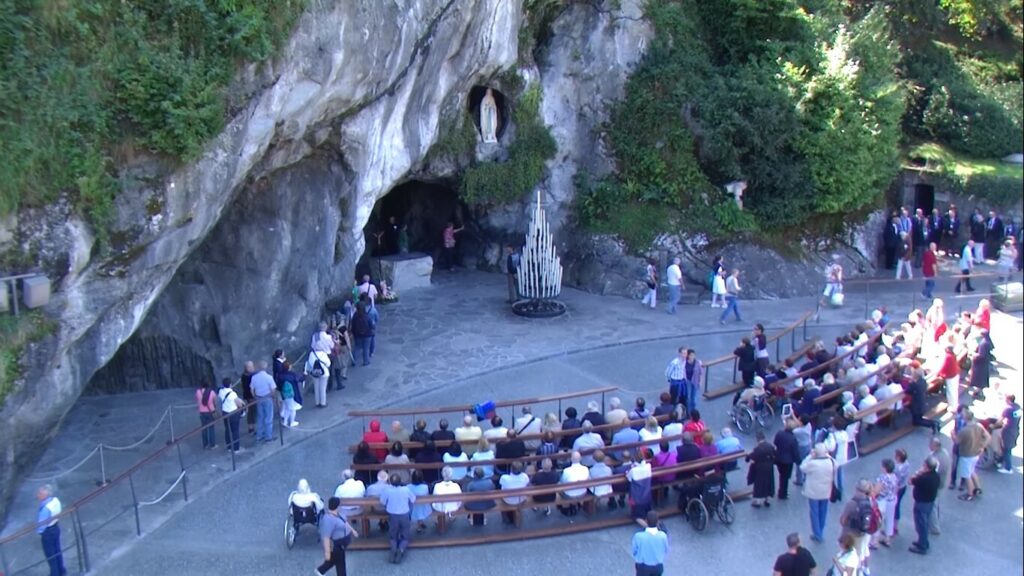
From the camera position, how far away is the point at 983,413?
16.8 m

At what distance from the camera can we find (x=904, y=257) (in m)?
25.2

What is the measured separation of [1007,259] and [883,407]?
12566 millimetres

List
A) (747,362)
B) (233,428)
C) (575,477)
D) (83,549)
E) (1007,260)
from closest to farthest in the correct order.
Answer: (83,549) < (575,477) < (233,428) < (747,362) < (1007,260)

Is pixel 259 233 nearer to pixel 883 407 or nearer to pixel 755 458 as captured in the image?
pixel 755 458

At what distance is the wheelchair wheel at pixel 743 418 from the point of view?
15.9 meters

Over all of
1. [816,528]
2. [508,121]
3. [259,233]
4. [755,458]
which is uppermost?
[508,121]

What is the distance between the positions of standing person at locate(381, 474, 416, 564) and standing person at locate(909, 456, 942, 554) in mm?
6372

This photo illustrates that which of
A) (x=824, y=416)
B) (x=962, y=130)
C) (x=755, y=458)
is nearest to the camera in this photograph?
(x=755, y=458)

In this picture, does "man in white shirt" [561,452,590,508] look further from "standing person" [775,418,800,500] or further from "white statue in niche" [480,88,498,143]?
"white statue in niche" [480,88,498,143]

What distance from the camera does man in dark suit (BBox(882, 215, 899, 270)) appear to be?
2634 cm

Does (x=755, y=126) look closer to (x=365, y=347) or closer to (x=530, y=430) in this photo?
(x=365, y=347)

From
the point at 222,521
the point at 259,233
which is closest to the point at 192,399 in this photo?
the point at 259,233

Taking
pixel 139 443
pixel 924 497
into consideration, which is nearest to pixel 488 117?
pixel 139 443

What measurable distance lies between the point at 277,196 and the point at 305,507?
7.97m
